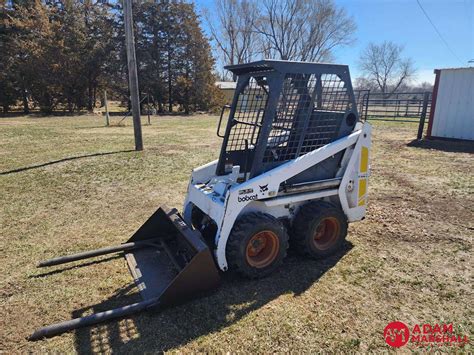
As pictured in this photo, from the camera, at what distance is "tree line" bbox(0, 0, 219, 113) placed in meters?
24.6

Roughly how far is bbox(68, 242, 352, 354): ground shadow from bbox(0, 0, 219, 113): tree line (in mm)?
27287

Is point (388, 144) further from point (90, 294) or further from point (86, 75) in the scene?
point (86, 75)

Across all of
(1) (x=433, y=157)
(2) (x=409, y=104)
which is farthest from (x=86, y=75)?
(1) (x=433, y=157)

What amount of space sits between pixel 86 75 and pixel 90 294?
28.7 meters

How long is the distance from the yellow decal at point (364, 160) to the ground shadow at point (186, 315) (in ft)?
4.06

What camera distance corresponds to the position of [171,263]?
3.52 metres

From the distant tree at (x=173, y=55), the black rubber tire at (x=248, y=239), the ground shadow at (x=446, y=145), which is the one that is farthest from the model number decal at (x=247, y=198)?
the distant tree at (x=173, y=55)

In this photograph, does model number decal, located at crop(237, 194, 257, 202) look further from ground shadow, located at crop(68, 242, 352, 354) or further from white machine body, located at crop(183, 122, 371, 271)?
ground shadow, located at crop(68, 242, 352, 354)

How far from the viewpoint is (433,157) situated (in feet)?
28.3

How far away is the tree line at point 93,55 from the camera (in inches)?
968

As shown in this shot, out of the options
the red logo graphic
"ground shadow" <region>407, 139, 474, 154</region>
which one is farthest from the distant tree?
the red logo graphic

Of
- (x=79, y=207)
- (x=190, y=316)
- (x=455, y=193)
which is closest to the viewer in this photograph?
(x=190, y=316)

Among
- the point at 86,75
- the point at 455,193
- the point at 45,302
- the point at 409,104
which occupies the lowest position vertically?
the point at 45,302

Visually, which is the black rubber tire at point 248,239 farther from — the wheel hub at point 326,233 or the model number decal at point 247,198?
the wheel hub at point 326,233
